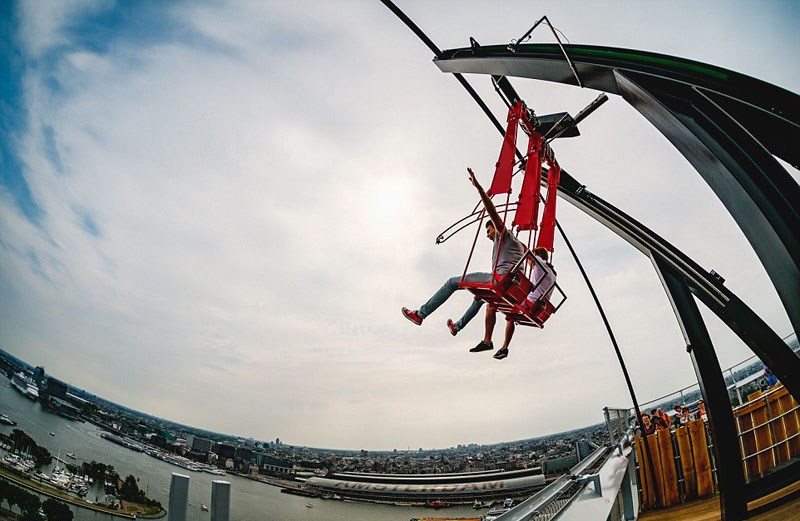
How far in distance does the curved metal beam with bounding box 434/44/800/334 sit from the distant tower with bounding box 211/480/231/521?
11.0ft

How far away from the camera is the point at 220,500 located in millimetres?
1143

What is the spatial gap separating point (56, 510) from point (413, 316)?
5.56 m

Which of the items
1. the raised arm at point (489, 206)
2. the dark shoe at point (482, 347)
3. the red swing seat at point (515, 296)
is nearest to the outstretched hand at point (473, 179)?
the raised arm at point (489, 206)

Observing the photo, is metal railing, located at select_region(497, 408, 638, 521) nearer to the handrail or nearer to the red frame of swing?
the handrail

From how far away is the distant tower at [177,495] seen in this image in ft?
4.08

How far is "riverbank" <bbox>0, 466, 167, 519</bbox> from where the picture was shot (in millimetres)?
4078

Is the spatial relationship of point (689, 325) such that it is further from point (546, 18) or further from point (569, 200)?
point (546, 18)

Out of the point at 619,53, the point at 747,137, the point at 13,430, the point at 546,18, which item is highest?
the point at 546,18

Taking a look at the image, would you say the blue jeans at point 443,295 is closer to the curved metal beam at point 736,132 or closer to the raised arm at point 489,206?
the raised arm at point 489,206

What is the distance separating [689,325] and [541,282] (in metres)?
3.01

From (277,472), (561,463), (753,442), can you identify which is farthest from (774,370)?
(561,463)

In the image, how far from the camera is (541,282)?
9.86ft

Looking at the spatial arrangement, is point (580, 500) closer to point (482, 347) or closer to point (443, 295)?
point (482, 347)

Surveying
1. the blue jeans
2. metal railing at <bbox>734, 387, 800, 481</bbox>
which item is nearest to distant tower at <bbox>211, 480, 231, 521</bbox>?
the blue jeans
